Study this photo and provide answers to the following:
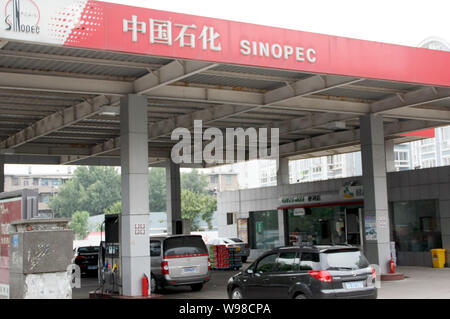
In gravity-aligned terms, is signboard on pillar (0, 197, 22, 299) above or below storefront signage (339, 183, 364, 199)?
below

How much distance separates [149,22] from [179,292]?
955 cm

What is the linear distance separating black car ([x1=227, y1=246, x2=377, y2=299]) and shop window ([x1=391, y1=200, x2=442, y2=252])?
14.4m

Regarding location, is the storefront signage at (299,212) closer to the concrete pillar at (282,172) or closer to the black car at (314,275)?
the concrete pillar at (282,172)

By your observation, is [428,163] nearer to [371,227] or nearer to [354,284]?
[371,227]

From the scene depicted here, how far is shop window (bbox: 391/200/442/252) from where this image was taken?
26.2 meters

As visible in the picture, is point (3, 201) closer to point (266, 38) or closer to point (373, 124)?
point (266, 38)

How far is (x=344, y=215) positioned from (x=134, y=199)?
1531 centimetres

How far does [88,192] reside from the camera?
112188 mm

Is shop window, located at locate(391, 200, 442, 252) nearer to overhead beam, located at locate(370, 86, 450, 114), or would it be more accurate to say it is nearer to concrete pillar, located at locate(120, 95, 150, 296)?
overhead beam, located at locate(370, 86, 450, 114)

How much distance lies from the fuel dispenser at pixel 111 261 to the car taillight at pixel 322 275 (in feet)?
23.8

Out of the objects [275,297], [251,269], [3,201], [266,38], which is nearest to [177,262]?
[251,269]

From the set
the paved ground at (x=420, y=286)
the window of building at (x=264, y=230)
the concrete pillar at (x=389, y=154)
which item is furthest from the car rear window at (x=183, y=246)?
the window of building at (x=264, y=230)

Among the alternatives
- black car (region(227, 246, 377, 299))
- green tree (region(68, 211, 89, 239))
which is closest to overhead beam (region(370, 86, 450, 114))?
black car (region(227, 246, 377, 299))

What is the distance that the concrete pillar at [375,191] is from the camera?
21562mm
